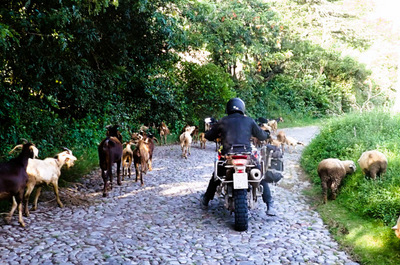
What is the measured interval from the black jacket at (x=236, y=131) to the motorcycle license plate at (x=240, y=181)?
2.10ft

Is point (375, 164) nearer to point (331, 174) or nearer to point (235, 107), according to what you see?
point (331, 174)

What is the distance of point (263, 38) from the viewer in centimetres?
2442

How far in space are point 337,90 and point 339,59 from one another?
8.05 ft

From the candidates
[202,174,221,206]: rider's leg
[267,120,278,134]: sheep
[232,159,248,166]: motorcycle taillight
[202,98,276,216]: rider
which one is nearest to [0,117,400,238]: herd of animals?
[202,98,276,216]: rider

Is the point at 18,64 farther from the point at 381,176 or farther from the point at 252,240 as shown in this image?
the point at 381,176

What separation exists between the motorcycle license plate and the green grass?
173 centimetres

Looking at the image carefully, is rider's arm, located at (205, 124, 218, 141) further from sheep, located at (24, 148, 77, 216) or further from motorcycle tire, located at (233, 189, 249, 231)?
sheep, located at (24, 148, 77, 216)

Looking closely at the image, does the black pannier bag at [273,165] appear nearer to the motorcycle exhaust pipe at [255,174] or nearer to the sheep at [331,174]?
the motorcycle exhaust pipe at [255,174]

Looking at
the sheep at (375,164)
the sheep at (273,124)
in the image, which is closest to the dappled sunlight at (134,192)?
the sheep at (375,164)

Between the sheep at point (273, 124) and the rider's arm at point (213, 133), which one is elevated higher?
the rider's arm at point (213, 133)

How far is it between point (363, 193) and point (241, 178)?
3.04m

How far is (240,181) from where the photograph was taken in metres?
6.46

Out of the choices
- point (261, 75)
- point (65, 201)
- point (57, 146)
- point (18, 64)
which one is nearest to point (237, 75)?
point (261, 75)

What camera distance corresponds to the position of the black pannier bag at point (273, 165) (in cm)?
744
